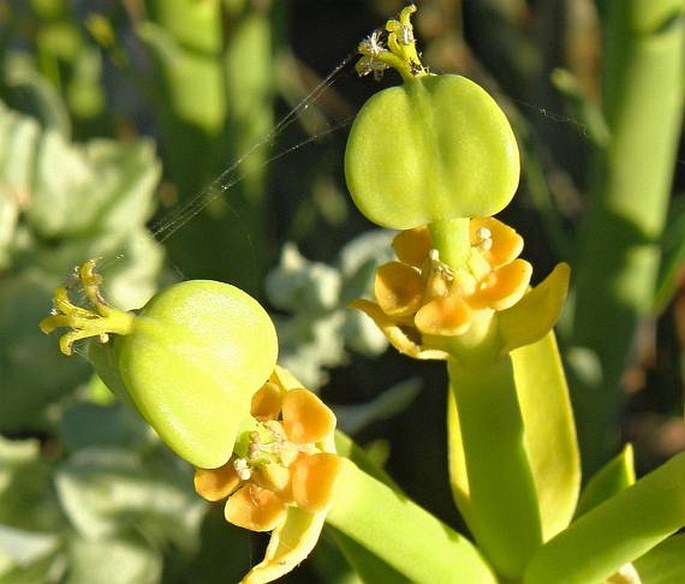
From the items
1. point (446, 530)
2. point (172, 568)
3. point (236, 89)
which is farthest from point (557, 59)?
point (446, 530)

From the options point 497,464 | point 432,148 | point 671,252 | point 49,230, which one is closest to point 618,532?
point 497,464

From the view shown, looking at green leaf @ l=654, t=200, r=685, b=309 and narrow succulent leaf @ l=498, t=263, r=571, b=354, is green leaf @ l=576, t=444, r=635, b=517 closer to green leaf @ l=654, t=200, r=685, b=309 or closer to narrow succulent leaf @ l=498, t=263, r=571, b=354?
narrow succulent leaf @ l=498, t=263, r=571, b=354

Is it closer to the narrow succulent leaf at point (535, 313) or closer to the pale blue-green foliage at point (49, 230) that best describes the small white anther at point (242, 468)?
the narrow succulent leaf at point (535, 313)

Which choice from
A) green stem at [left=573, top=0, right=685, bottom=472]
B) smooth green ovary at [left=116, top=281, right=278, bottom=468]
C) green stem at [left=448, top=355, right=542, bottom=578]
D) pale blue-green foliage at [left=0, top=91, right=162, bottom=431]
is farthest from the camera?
pale blue-green foliage at [left=0, top=91, right=162, bottom=431]

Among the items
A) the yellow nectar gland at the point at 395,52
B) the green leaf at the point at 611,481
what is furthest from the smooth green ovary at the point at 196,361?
the green leaf at the point at 611,481

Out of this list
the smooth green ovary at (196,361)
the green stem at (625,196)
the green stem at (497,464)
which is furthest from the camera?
the green stem at (625,196)

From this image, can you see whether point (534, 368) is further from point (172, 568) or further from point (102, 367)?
point (172, 568)

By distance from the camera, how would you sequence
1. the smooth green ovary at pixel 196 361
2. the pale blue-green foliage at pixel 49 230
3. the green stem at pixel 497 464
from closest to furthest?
the smooth green ovary at pixel 196 361, the green stem at pixel 497 464, the pale blue-green foliage at pixel 49 230

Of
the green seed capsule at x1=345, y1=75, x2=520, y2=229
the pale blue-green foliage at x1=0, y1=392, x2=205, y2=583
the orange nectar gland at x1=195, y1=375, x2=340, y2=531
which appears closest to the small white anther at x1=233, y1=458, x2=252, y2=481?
the orange nectar gland at x1=195, y1=375, x2=340, y2=531
